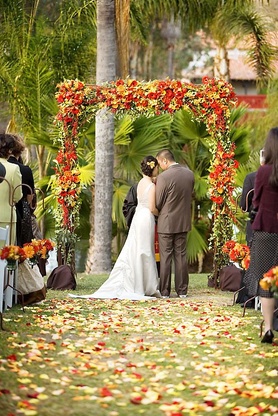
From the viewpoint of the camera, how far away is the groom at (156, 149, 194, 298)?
14305 mm

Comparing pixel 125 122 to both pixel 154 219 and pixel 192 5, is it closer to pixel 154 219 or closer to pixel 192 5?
pixel 192 5

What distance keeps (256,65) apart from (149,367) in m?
19.0

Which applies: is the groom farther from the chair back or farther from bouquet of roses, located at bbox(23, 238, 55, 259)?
the chair back

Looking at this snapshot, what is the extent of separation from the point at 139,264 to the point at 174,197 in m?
1.06

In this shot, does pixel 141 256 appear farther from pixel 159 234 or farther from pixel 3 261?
pixel 3 261

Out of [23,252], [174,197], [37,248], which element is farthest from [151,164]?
[23,252]

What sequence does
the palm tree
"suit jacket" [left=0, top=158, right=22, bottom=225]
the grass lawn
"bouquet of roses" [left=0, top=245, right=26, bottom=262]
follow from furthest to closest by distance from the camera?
the palm tree → "suit jacket" [left=0, top=158, right=22, bottom=225] → "bouquet of roses" [left=0, top=245, right=26, bottom=262] → the grass lawn

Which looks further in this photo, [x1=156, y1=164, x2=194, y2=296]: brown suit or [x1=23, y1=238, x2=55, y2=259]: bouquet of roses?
[x1=156, y1=164, x2=194, y2=296]: brown suit

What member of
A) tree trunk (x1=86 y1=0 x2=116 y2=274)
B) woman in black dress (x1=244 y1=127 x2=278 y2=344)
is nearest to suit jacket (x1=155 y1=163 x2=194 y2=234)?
tree trunk (x1=86 y1=0 x2=116 y2=274)

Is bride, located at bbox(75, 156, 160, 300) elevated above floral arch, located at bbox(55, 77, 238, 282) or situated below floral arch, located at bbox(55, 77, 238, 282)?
below

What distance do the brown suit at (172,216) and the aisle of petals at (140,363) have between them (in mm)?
2589

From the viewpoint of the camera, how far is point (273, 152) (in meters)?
9.16

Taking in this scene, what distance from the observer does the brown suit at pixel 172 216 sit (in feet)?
46.9

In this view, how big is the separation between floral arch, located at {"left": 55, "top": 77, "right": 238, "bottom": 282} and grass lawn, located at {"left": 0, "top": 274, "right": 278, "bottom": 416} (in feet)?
11.3
